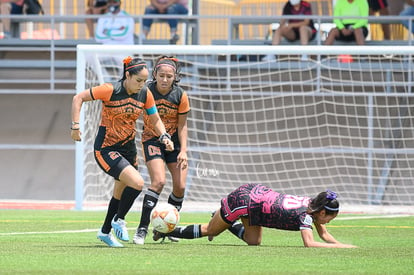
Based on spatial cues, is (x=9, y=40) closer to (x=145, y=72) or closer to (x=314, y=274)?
(x=145, y=72)

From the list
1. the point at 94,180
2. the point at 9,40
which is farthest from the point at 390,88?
the point at 9,40

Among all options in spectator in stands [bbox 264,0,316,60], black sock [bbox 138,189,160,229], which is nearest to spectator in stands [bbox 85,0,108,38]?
spectator in stands [bbox 264,0,316,60]

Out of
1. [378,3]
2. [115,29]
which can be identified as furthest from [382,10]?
[115,29]

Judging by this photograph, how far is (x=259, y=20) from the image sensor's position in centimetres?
2069

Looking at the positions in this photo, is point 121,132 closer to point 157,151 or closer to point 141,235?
point 157,151

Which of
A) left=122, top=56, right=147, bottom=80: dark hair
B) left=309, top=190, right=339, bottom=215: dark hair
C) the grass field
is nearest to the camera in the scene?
the grass field

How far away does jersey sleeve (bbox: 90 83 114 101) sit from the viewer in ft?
30.6

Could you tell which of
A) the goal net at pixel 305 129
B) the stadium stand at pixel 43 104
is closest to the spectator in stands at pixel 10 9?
the stadium stand at pixel 43 104

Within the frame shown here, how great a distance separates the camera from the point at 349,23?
19484 millimetres

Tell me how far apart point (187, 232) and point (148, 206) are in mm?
497

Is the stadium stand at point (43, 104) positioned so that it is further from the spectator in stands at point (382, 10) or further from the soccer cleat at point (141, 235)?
the soccer cleat at point (141, 235)

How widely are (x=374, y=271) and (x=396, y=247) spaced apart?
2.23m

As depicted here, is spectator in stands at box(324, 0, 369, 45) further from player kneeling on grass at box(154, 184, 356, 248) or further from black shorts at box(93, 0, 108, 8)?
player kneeling on grass at box(154, 184, 356, 248)

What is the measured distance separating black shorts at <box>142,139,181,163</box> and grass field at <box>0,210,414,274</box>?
36.7 inches
